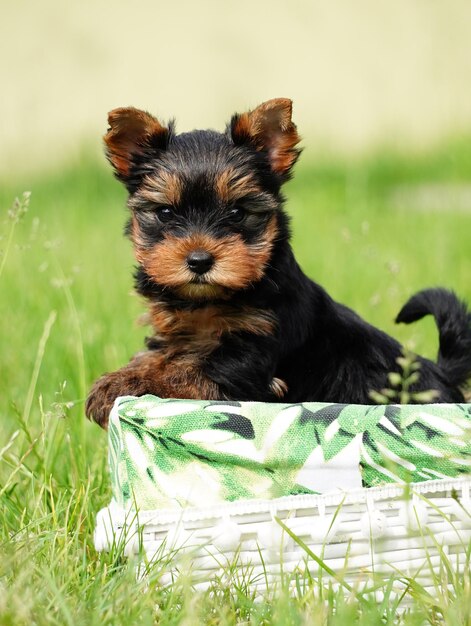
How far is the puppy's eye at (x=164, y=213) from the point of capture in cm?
323

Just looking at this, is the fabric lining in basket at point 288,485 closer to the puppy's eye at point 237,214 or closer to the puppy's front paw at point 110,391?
the puppy's front paw at point 110,391

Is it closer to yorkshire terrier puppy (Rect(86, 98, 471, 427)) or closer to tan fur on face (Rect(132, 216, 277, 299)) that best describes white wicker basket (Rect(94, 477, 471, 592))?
yorkshire terrier puppy (Rect(86, 98, 471, 427))

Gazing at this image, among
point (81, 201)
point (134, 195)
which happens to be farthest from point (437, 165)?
point (134, 195)

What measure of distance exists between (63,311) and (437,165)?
20.9 feet

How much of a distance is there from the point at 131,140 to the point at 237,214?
580 mm

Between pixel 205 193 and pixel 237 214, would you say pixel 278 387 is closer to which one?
pixel 237 214

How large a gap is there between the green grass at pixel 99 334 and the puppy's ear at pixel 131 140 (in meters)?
0.43

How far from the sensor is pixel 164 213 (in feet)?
10.7

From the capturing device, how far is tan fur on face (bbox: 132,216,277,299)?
3047mm

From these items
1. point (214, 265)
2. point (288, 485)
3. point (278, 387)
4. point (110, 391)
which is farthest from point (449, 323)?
point (110, 391)

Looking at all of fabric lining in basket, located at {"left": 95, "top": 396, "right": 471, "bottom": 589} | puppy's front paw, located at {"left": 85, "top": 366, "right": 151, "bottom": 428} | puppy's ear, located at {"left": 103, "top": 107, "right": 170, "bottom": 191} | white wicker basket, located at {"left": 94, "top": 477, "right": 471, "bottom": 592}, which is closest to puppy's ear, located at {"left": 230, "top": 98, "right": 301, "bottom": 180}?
puppy's ear, located at {"left": 103, "top": 107, "right": 170, "bottom": 191}

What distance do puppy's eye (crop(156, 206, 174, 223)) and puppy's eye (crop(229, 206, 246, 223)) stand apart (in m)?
0.22

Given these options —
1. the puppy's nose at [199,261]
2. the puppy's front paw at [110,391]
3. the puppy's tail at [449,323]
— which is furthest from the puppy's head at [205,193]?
the puppy's tail at [449,323]

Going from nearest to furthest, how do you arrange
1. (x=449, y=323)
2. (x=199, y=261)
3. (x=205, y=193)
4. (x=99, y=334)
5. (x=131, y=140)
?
(x=199, y=261) < (x=205, y=193) < (x=131, y=140) < (x=449, y=323) < (x=99, y=334)
